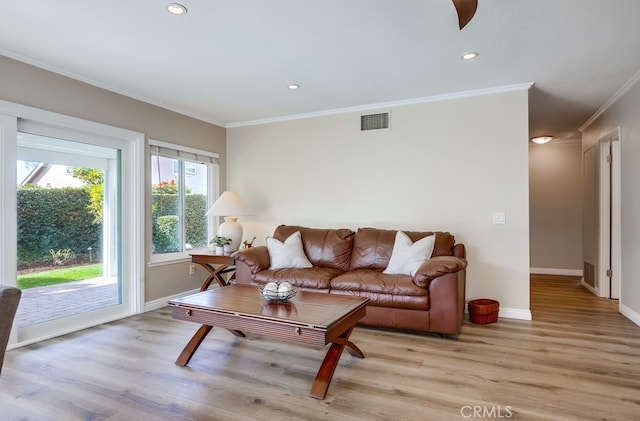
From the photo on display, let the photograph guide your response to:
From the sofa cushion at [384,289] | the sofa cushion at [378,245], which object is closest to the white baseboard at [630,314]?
the sofa cushion at [378,245]

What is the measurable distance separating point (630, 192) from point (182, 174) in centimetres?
516

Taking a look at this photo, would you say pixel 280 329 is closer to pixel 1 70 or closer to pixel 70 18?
pixel 70 18

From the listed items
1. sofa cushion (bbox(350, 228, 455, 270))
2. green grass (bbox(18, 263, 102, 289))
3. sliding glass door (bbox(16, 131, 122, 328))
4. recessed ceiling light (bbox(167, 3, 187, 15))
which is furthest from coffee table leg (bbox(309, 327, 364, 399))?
green grass (bbox(18, 263, 102, 289))

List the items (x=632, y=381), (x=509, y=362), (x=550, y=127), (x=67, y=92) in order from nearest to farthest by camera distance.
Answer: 1. (x=632, y=381)
2. (x=509, y=362)
3. (x=67, y=92)
4. (x=550, y=127)

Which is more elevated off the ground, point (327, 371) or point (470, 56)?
point (470, 56)

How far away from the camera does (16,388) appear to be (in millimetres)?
2328

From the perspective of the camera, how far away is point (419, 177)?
14.0ft

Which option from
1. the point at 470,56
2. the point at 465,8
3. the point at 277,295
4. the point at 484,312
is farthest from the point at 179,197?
the point at 465,8

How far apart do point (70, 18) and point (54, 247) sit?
209 centimetres

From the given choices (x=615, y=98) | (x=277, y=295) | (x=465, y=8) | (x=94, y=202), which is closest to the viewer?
(x=465, y=8)

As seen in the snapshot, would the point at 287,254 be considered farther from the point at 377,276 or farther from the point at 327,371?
the point at 327,371

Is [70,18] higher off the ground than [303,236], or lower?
higher

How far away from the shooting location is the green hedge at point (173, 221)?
4.41 meters

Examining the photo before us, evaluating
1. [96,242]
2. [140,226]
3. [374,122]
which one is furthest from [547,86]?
[96,242]
